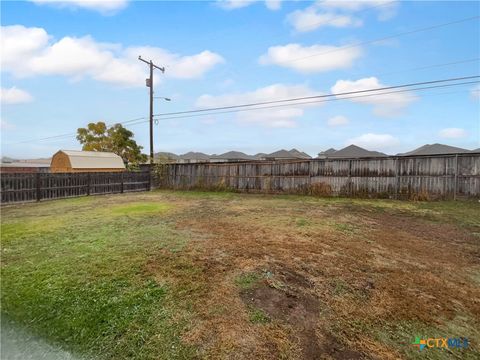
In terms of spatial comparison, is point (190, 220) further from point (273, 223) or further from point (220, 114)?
point (220, 114)

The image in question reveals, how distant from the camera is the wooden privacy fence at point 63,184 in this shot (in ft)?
29.0

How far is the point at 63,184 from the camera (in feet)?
34.1

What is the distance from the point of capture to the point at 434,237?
4570 mm

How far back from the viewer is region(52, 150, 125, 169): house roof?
53.8ft

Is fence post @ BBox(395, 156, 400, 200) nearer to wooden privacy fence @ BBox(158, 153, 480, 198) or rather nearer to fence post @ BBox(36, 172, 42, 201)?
wooden privacy fence @ BBox(158, 153, 480, 198)

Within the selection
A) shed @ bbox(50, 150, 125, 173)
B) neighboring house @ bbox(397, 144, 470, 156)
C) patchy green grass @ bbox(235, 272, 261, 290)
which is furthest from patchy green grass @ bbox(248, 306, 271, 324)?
neighboring house @ bbox(397, 144, 470, 156)

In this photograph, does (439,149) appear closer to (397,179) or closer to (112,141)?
(397,179)

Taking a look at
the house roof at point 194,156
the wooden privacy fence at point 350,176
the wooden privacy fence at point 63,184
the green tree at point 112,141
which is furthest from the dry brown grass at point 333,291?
the house roof at point 194,156

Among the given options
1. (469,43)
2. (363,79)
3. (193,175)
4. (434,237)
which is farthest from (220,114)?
(434,237)

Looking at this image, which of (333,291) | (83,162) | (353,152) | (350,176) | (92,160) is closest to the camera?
(333,291)

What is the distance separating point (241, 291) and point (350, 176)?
909 cm

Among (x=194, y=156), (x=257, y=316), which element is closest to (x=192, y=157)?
(x=194, y=156)

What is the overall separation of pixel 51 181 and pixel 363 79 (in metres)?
14.7

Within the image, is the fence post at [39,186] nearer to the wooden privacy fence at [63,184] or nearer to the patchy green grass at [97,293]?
the wooden privacy fence at [63,184]
